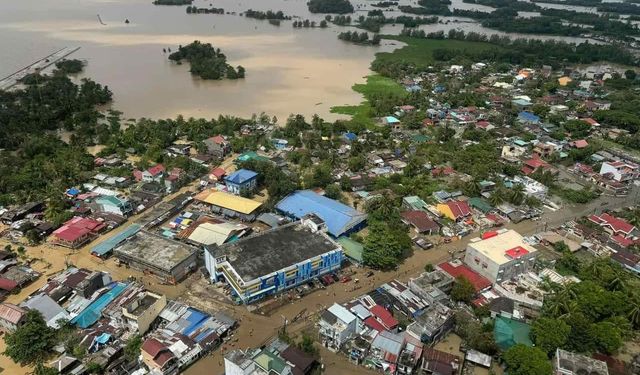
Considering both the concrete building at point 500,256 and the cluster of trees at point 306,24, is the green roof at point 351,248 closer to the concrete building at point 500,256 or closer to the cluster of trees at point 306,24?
the concrete building at point 500,256

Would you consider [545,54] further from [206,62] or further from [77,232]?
[77,232]

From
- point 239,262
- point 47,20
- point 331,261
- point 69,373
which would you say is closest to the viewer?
point 69,373

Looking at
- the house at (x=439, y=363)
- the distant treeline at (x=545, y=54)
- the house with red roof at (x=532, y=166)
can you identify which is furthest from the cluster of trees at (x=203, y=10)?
the house at (x=439, y=363)

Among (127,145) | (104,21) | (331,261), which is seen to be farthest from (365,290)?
(104,21)

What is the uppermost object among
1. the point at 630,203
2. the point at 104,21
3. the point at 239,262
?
the point at 104,21

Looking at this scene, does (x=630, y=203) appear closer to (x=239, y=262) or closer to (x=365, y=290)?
(x=365, y=290)

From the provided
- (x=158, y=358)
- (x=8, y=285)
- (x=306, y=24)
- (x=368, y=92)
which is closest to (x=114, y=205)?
(x=8, y=285)

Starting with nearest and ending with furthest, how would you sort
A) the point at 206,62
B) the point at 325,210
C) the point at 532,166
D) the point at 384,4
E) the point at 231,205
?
the point at 325,210, the point at 231,205, the point at 532,166, the point at 206,62, the point at 384,4
